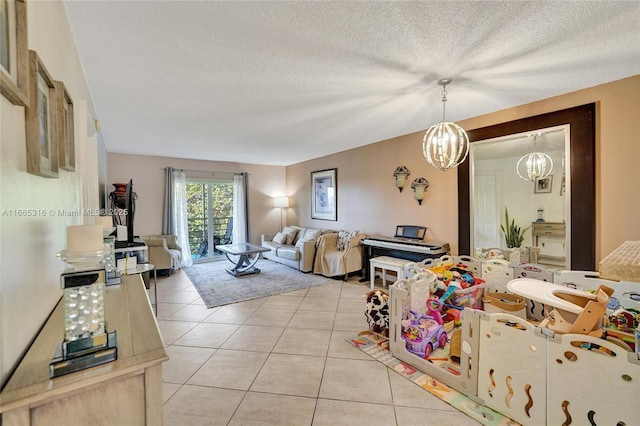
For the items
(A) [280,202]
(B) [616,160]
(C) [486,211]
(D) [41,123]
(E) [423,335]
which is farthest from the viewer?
(A) [280,202]

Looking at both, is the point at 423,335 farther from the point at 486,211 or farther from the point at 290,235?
the point at 290,235

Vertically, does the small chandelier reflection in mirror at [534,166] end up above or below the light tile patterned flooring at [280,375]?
above

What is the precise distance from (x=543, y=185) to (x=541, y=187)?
0.09 feet

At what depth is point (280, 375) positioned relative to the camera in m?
2.17

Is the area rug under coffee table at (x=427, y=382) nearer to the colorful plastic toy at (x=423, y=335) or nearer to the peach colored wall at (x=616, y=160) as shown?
the colorful plastic toy at (x=423, y=335)

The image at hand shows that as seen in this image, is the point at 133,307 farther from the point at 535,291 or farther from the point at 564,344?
the point at 535,291

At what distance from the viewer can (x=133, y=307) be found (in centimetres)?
130

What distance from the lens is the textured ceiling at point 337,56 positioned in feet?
5.15

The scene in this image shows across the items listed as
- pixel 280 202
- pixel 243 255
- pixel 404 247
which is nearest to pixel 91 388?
pixel 404 247

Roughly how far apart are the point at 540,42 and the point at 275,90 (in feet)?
6.60

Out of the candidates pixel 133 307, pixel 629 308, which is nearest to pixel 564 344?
pixel 629 308

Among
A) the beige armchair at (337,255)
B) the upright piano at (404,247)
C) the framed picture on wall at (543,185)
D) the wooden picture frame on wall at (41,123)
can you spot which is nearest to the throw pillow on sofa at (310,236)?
the beige armchair at (337,255)

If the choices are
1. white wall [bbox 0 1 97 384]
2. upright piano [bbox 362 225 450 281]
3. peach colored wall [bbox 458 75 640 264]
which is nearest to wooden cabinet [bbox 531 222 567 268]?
peach colored wall [bbox 458 75 640 264]

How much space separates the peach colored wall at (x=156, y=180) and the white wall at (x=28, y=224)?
15.0 ft
